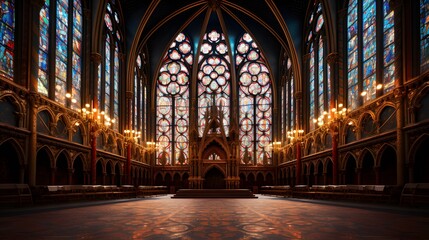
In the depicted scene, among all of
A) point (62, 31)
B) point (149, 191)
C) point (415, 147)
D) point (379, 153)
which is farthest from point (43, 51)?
point (415, 147)

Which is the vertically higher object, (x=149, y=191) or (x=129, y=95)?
(x=129, y=95)

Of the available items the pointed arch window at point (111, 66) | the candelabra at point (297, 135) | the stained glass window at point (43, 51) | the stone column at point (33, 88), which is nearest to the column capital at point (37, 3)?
the stone column at point (33, 88)

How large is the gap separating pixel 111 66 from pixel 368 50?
73.1 feet

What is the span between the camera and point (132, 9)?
4094cm

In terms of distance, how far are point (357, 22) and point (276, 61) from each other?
838 inches

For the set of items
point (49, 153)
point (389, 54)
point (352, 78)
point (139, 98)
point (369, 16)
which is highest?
point (369, 16)

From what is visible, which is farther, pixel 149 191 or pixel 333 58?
pixel 149 191

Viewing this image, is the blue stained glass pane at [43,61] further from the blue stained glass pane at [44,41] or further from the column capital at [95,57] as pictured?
the column capital at [95,57]

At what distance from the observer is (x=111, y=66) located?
36688mm

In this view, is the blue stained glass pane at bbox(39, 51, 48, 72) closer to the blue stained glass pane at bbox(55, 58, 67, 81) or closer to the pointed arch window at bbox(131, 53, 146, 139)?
the blue stained glass pane at bbox(55, 58, 67, 81)

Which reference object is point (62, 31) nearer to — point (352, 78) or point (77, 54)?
point (77, 54)

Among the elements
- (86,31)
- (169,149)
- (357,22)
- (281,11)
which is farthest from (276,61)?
(86,31)

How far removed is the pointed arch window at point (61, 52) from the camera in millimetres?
24783

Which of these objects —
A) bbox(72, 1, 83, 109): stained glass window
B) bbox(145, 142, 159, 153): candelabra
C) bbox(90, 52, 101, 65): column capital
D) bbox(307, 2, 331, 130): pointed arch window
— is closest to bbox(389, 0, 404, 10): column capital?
bbox(307, 2, 331, 130): pointed arch window
